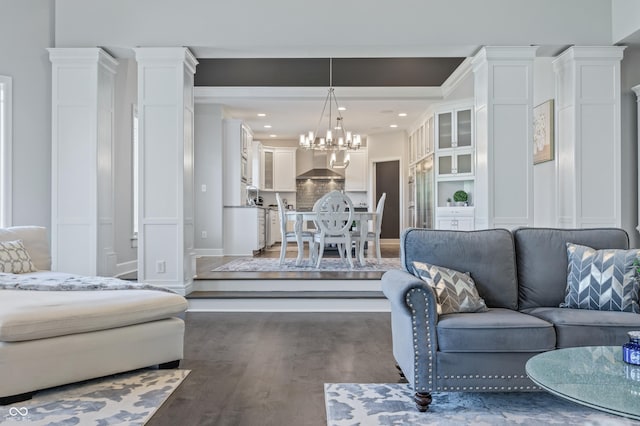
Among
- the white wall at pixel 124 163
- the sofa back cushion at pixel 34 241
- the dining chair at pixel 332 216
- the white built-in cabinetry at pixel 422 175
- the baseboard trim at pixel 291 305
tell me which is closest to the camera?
the sofa back cushion at pixel 34 241

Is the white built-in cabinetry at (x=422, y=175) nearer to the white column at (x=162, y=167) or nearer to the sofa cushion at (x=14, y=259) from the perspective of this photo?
the white column at (x=162, y=167)

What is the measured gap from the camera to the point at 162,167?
4.87 metres

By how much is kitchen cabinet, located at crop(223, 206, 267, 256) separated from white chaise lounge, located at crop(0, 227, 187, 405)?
18.1ft

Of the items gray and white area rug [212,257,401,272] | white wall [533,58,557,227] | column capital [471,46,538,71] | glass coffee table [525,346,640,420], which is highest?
column capital [471,46,538,71]

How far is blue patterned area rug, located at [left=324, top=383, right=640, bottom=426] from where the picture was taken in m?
2.25

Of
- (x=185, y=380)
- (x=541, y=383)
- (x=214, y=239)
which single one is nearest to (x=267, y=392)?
(x=185, y=380)

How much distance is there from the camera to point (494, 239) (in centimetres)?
301

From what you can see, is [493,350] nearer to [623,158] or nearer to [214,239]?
[623,158]

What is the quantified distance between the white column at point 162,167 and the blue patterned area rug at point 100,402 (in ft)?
6.67

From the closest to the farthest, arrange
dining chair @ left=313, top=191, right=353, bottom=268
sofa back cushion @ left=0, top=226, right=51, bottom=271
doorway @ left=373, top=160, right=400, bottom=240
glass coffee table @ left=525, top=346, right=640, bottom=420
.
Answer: glass coffee table @ left=525, top=346, right=640, bottom=420 < sofa back cushion @ left=0, top=226, right=51, bottom=271 < dining chair @ left=313, top=191, right=353, bottom=268 < doorway @ left=373, top=160, right=400, bottom=240

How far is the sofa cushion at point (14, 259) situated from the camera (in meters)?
3.81

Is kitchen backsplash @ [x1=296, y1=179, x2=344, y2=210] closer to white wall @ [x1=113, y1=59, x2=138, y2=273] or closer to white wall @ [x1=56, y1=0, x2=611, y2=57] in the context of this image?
white wall @ [x1=113, y1=59, x2=138, y2=273]

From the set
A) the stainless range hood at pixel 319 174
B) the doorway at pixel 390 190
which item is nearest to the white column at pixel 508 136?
the doorway at pixel 390 190

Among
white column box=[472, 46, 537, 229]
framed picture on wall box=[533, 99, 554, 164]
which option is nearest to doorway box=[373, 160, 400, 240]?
framed picture on wall box=[533, 99, 554, 164]
